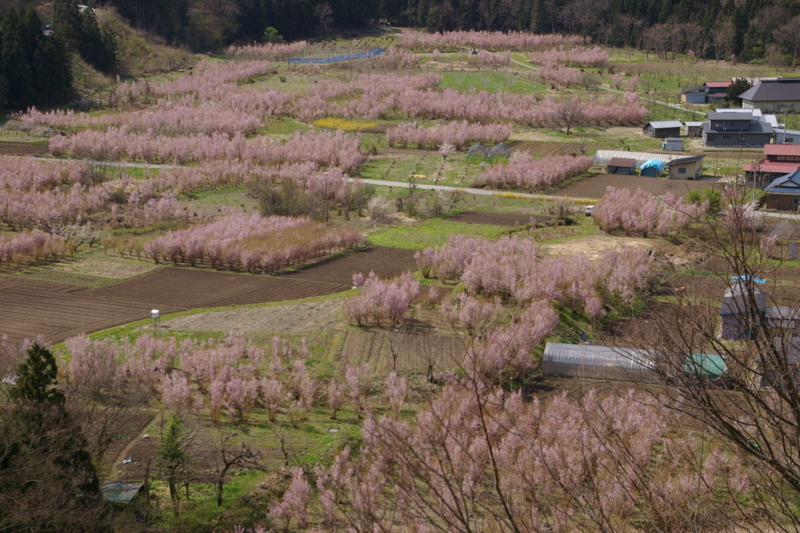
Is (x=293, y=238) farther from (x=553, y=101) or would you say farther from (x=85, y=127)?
(x=553, y=101)

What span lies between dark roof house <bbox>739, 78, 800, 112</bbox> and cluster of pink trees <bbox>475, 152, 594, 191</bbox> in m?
Answer: 22.4

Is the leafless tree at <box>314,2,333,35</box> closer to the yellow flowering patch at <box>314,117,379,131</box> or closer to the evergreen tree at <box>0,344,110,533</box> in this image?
the yellow flowering patch at <box>314,117,379,131</box>

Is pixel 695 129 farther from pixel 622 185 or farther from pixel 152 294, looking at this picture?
pixel 152 294

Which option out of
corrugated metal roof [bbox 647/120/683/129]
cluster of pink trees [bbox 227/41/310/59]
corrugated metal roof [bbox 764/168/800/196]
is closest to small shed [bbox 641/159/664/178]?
corrugated metal roof [bbox 764/168/800/196]

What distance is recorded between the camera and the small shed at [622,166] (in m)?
54.8

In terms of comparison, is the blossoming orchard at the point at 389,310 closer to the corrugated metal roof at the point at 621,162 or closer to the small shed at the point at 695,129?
the corrugated metal roof at the point at 621,162

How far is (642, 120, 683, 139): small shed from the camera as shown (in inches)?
2509

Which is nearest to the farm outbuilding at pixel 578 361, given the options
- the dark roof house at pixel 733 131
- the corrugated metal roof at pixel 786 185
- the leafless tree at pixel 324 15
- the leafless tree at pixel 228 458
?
the leafless tree at pixel 228 458

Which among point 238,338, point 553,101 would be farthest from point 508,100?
point 238,338

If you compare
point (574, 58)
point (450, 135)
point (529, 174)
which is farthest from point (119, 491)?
point (574, 58)

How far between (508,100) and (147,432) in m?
57.0

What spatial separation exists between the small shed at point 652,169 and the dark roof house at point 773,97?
18.7 metres

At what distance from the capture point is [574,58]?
88938mm

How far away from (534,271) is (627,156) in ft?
89.1
